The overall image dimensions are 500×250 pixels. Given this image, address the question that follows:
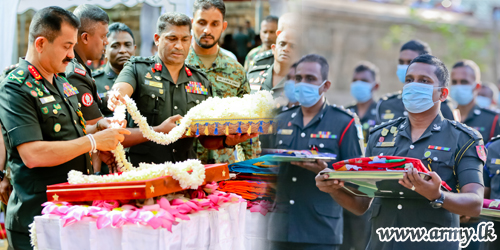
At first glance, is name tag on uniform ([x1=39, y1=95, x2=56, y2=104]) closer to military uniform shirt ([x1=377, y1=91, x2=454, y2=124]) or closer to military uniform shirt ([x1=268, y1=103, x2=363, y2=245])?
military uniform shirt ([x1=268, y1=103, x2=363, y2=245])

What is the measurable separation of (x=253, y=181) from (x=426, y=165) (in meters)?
1.11

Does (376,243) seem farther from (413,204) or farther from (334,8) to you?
(334,8)

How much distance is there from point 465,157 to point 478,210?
312 mm

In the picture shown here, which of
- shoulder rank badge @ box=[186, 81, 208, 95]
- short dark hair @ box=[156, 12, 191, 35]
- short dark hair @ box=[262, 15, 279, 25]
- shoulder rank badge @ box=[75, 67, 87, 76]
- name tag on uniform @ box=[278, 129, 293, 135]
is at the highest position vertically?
short dark hair @ box=[262, 15, 279, 25]

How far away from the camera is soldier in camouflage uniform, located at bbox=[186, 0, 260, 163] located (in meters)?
4.13

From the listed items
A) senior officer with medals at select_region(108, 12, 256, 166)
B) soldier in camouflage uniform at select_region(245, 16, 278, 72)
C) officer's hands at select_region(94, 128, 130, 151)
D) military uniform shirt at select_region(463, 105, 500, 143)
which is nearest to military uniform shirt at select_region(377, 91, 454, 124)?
military uniform shirt at select_region(463, 105, 500, 143)

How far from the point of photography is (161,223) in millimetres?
2277

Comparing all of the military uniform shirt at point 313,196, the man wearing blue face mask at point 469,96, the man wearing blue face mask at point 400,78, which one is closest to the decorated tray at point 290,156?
the military uniform shirt at point 313,196

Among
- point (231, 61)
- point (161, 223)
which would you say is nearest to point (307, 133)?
point (231, 61)

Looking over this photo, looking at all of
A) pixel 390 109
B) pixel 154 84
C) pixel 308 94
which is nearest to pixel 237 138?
pixel 154 84

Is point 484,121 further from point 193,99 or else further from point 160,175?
point 160,175

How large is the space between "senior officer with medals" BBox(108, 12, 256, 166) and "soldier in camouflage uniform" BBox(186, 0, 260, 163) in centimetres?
57

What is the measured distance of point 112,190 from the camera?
236 centimetres

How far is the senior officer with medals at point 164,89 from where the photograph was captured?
348cm
